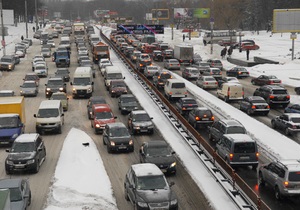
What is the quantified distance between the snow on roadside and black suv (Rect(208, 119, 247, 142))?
6.98 metres

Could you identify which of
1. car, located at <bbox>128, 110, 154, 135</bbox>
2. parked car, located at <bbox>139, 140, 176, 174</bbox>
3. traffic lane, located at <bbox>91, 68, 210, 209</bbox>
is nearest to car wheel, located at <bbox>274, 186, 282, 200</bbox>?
traffic lane, located at <bbox>91, 68, 210, 209</bbox>

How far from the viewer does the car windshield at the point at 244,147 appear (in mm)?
24953

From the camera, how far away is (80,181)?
2422 centimetres

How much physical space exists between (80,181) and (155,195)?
5953 mm

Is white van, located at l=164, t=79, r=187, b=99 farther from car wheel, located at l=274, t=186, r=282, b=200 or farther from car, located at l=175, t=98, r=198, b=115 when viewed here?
car wheel, located at l=274, t=186, r=282, b=200

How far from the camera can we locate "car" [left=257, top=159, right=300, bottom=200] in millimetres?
20312

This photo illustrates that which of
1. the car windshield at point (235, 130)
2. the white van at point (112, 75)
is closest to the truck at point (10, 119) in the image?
the car windshield at point (235, 130)

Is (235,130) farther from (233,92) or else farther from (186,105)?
(233,92)

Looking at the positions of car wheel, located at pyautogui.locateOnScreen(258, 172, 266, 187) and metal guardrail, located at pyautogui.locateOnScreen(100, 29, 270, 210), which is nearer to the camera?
metal guardrail, located at pyautogui.locateOnScreen(100, 29, 270, 210)

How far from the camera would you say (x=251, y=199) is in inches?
782

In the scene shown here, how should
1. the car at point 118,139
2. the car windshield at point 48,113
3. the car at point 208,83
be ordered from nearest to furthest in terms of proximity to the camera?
the car at point 118,139, the car windshield at point 48,113, the car at point 208,83

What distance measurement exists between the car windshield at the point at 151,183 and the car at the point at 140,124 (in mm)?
13006

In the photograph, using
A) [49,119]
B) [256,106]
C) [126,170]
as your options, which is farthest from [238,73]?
[126,170]

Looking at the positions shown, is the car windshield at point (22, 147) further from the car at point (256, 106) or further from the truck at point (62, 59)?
the truck at point (62, 59)
